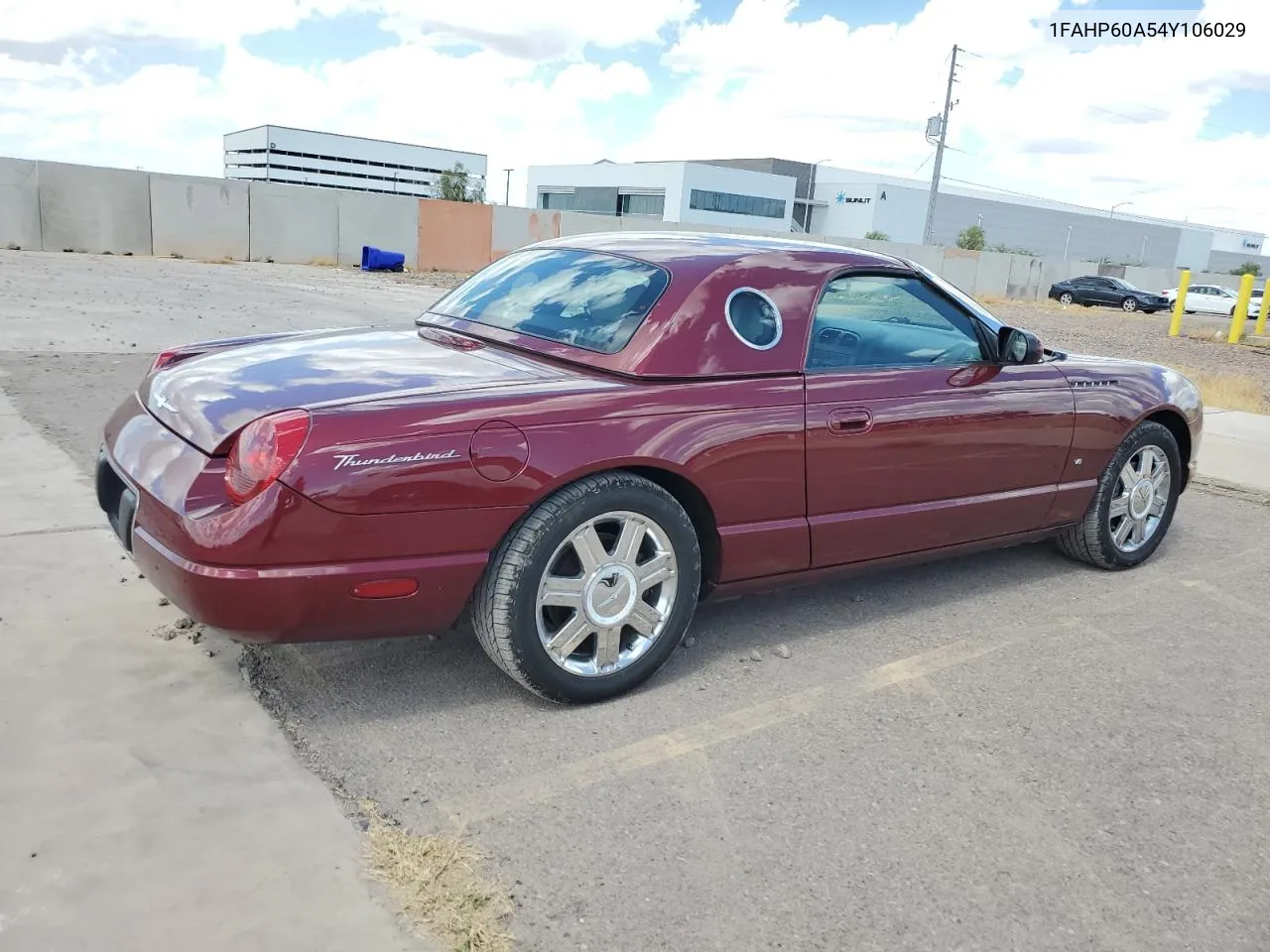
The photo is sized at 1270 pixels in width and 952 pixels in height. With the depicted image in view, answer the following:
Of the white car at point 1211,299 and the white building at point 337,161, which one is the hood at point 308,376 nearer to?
the white car at point 1211,299

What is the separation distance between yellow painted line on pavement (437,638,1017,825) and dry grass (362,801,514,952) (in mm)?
173

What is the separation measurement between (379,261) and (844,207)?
89.6 metres

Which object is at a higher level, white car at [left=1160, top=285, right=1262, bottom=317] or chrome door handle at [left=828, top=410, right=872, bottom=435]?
chrome door handle at [left=828, top=410, right=872, bottom=435]

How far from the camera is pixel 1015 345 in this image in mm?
4418

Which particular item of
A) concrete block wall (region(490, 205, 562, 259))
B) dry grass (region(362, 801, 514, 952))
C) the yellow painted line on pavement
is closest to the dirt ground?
the yellow painted line on pavement

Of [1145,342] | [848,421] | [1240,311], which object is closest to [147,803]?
[848,421]

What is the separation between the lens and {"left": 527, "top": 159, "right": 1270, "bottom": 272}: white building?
102562 mm

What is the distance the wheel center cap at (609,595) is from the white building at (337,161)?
129 m

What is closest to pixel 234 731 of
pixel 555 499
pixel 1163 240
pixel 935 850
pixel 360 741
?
pixel 360 741

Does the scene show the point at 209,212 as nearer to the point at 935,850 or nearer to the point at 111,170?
the point at 111,170

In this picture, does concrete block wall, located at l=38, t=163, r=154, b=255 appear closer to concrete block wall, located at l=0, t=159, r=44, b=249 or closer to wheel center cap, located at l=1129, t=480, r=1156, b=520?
concrete block wall, located at l=0, t=159, r=44, b=249

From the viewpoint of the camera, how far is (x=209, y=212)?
97.0 feet

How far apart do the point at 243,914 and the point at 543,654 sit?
1.19m

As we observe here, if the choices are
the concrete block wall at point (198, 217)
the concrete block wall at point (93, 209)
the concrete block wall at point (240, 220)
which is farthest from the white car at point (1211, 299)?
the concrete block wall at point (93, 209)
